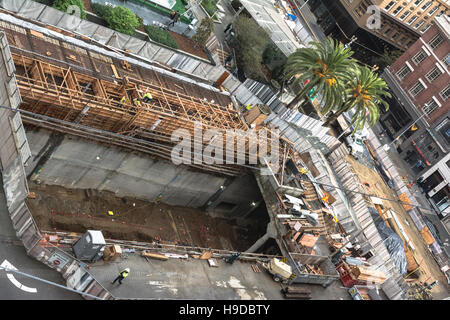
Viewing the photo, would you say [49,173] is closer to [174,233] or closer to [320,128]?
[174,233]

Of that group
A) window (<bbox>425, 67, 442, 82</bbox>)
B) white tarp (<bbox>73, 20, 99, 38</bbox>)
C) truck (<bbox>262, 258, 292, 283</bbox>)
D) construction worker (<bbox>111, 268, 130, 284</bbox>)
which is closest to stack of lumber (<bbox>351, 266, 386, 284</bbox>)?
truck (<bbox>262, 258, 292, 283</bbox>)

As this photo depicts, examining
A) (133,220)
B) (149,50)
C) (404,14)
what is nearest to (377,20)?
(404,14)

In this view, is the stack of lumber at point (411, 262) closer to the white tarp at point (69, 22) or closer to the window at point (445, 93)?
the window at point (445, 93)

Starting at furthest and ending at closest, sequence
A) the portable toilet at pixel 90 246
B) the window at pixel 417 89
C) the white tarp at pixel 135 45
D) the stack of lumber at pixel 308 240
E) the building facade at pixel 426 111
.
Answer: the window at pixel 417 89 → the building facade at pixel 426 111 → the white tarp at pixel 135 45 → the stack of lumber at pixel 308 240 → the portable toilet at pixel 90 246

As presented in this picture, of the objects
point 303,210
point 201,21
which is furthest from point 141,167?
point 201,21

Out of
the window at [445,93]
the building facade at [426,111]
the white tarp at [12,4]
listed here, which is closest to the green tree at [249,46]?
the white tarp at [12,4]

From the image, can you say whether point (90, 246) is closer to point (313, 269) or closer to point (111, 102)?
point (111, 102)

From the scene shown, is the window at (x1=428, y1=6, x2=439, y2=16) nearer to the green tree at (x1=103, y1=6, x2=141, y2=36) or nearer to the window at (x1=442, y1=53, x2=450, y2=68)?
the window at (x1=442, y1=53, x2=450, y2=68)
